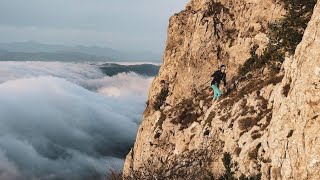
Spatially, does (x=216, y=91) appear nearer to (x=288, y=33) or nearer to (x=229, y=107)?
(x=229, y=107)

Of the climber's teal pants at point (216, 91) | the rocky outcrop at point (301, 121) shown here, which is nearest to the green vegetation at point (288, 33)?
the climber's teal pants at point (216, 91)

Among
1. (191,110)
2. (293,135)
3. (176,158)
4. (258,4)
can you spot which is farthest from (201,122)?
(293,135)

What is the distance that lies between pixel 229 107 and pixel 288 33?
8.14 metres

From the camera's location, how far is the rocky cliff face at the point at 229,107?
24.6m

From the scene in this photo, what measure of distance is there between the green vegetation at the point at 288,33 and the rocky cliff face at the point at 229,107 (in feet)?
4.96

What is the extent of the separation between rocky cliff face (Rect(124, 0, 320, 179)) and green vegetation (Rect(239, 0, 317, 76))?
1.51 metres

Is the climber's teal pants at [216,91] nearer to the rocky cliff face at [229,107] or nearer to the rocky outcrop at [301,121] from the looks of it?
the rocky cliff face at [229,107]

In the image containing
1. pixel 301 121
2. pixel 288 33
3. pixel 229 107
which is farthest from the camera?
pixel 229 107

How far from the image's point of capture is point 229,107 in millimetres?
40750

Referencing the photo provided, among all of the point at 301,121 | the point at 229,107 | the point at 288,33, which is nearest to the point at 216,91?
the point at 229,107

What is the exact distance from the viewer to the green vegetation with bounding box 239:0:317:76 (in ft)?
130

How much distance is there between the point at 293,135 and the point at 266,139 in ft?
12.8

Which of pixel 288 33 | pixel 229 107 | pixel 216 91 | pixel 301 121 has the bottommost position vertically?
pixel 229 107

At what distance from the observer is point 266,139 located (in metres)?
28.6
